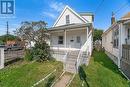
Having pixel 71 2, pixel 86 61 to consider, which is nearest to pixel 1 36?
pixel 71 2

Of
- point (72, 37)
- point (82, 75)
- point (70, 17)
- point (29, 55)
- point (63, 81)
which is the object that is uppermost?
point (70, 17)

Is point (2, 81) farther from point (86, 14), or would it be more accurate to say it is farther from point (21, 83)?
point (86, 14)

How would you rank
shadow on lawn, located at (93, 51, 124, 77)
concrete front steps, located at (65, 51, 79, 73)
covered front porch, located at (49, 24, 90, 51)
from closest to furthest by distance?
concrete front steps, located at (65, 51, 79, 73), shadow on lawn, located at (93, 51, 124, 77), covered front porch, located at (49, 24, 90, 51)

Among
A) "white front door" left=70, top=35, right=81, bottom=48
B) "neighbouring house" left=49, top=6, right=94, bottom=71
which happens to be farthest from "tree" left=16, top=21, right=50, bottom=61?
"white front door" left=70, top=35, right=81, bottom=48

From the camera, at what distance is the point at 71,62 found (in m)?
13.4

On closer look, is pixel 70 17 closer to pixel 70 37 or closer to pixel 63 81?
pixel 70 37

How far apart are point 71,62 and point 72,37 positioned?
870 centimetres

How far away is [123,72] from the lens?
13.7 metres

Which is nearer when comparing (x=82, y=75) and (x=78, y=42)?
(x=82, y=75)

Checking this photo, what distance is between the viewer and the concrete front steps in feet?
42.0

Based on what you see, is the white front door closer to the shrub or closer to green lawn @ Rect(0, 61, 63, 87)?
the shrub

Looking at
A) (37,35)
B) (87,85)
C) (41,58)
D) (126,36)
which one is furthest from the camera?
(37,35)

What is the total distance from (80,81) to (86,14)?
1699 cm

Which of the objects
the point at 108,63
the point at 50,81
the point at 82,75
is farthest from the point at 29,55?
the point at 108,63
